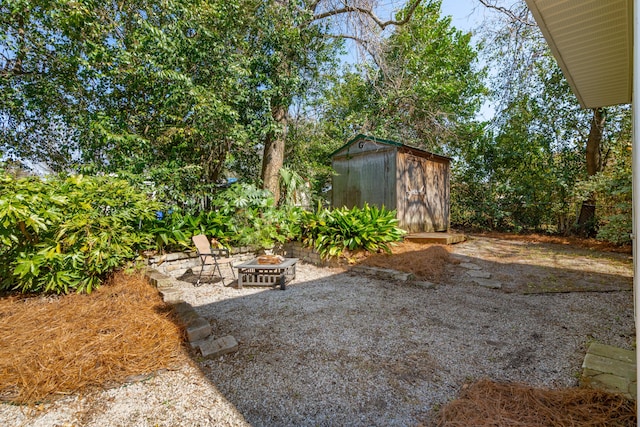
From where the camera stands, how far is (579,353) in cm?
248

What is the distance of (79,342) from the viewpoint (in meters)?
2.45

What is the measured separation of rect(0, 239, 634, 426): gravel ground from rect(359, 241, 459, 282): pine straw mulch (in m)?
0.86

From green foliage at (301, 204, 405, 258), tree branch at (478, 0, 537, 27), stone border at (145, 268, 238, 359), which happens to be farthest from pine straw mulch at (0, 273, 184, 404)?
tree branch at (478, 0, 537, 27)

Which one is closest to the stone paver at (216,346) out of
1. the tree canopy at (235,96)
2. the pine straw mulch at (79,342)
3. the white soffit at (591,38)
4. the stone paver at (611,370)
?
the pine straw mulch at (79,342)

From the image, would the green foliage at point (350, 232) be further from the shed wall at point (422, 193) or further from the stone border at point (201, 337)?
the stone border at point (201, 337)

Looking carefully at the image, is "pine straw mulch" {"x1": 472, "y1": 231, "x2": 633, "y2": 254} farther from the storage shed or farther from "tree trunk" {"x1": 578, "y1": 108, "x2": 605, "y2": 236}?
the storage shed

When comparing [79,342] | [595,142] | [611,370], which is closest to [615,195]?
[595,142]

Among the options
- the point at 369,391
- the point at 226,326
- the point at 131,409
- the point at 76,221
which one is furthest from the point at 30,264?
the point at 369,391

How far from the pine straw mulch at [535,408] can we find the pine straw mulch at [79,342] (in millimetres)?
2130

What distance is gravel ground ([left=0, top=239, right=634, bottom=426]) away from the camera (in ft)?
6.08

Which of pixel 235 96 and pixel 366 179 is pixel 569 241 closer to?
pixel 366 179

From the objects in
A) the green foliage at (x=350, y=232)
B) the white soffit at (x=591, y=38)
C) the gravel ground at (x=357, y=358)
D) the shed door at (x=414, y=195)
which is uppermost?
the white soffit at (x=591, y=38)

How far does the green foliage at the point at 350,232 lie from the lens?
5906 millimetres

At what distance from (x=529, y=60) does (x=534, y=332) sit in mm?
7469
